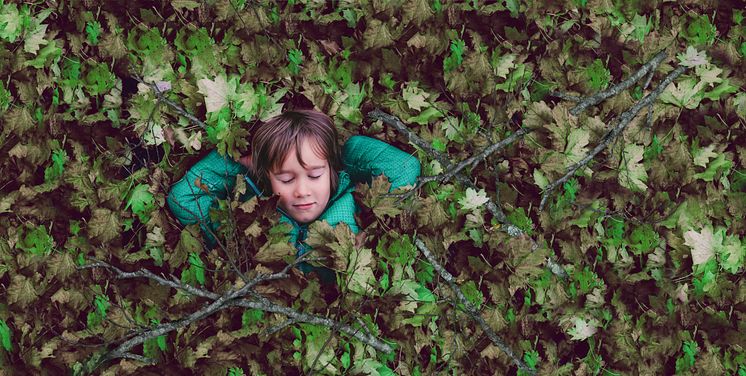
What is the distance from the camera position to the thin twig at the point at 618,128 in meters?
3.98

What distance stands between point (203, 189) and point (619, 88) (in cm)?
177

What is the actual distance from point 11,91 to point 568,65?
7.49 feet

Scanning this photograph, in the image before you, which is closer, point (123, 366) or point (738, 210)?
point (123, 366)

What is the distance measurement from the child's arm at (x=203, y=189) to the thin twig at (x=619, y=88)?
141 cm

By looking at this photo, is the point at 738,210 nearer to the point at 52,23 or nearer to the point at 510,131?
the point at 510,131

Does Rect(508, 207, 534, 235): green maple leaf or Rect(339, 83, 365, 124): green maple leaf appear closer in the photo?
Rect(339, 83, 365, 124): green maple leaf

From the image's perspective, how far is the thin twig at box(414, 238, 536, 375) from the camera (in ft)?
12.7

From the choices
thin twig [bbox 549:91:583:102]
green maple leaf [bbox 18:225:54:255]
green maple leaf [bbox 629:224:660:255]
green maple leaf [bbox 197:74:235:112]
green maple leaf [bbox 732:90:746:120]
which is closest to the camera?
green maple leaf [bbox 197:74:235:112]

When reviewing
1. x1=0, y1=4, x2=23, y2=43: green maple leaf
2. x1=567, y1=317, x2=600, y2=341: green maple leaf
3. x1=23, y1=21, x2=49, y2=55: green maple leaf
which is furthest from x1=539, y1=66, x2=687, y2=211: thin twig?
x1=0, y1=4, x2=23, y2=43: green maple leaf

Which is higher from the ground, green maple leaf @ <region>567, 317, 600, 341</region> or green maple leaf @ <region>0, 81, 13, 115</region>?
green maple leaf @ <region>0, 81, 13, 115</region>

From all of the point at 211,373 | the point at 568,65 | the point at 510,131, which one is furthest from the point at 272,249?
the point at 568,65

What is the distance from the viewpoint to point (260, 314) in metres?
3.80

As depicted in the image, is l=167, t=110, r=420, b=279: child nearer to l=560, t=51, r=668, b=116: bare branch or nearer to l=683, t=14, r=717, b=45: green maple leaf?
l=560, t=51, r=668, b=116: bare branch

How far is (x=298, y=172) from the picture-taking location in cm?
375
